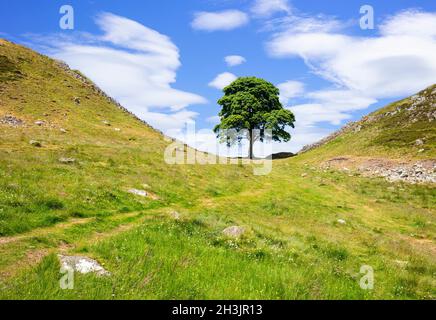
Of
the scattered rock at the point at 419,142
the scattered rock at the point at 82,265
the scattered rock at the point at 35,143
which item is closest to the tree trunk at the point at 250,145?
the scattered rock at the point at 419,142

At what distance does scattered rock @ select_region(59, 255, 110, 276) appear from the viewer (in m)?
9.49

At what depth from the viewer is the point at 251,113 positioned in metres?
69.6

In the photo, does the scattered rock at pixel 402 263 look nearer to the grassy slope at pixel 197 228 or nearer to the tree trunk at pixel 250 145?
A: the grassy slope at pixel 197 228

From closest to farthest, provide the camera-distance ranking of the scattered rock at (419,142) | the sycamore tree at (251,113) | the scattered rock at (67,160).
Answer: the scattered rock at (67,160) → the scattered rock at (419,142) → the sycamore tree at (251,113)

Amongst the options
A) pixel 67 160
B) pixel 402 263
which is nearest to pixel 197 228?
pixel 402 263

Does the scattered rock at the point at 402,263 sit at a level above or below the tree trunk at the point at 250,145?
below

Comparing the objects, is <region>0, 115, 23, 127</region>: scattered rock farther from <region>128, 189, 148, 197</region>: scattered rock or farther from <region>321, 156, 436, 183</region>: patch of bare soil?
<region>321, 156, 436, 183</region>: patch of bare soil

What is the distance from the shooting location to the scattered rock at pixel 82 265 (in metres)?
9.49

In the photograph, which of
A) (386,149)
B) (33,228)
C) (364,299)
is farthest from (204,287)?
(386,149)

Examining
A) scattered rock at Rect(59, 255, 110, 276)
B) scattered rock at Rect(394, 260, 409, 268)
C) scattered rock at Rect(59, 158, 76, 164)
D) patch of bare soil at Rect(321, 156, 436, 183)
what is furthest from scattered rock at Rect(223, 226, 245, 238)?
patch of bare soil at Rect(321, 156, 436, 183)

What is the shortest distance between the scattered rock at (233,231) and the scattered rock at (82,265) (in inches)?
243

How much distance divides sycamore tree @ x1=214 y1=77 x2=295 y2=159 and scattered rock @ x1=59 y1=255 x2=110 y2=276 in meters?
57.7

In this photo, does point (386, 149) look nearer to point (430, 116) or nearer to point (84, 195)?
point (430, 116)

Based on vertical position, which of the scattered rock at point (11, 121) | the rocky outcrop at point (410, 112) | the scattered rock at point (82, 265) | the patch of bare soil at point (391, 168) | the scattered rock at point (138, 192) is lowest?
the scattered rock at point (82, 265)
